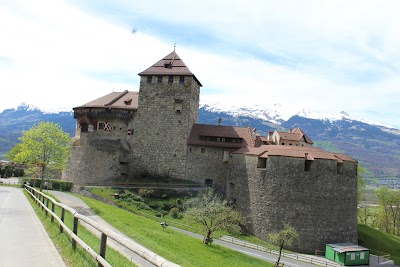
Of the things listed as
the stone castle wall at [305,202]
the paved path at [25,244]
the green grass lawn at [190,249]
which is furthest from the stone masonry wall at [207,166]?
the paved path at [25,244]

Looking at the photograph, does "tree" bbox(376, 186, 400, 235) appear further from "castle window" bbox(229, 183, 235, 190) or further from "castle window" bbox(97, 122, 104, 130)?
"castle window" bbox(97, 122, 104, 130)

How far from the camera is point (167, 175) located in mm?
46656

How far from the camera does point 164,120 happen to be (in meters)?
48.1

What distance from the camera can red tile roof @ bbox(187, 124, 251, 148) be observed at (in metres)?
46.8

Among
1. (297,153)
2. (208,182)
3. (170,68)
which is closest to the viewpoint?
(297,153)

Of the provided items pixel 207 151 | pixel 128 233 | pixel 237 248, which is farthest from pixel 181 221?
pixel 128 233

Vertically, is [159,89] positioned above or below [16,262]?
above

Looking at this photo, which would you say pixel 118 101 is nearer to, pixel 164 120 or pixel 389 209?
pixel 164 120

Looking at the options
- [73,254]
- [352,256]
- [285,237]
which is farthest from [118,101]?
[73,254]

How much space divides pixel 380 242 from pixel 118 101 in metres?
42.5

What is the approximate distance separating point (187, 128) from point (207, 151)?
4322 mm

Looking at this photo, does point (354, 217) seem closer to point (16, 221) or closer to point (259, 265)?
point (259, 265)

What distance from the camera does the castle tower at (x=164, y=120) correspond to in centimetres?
4712

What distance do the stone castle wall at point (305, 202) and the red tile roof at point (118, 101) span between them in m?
22.4
